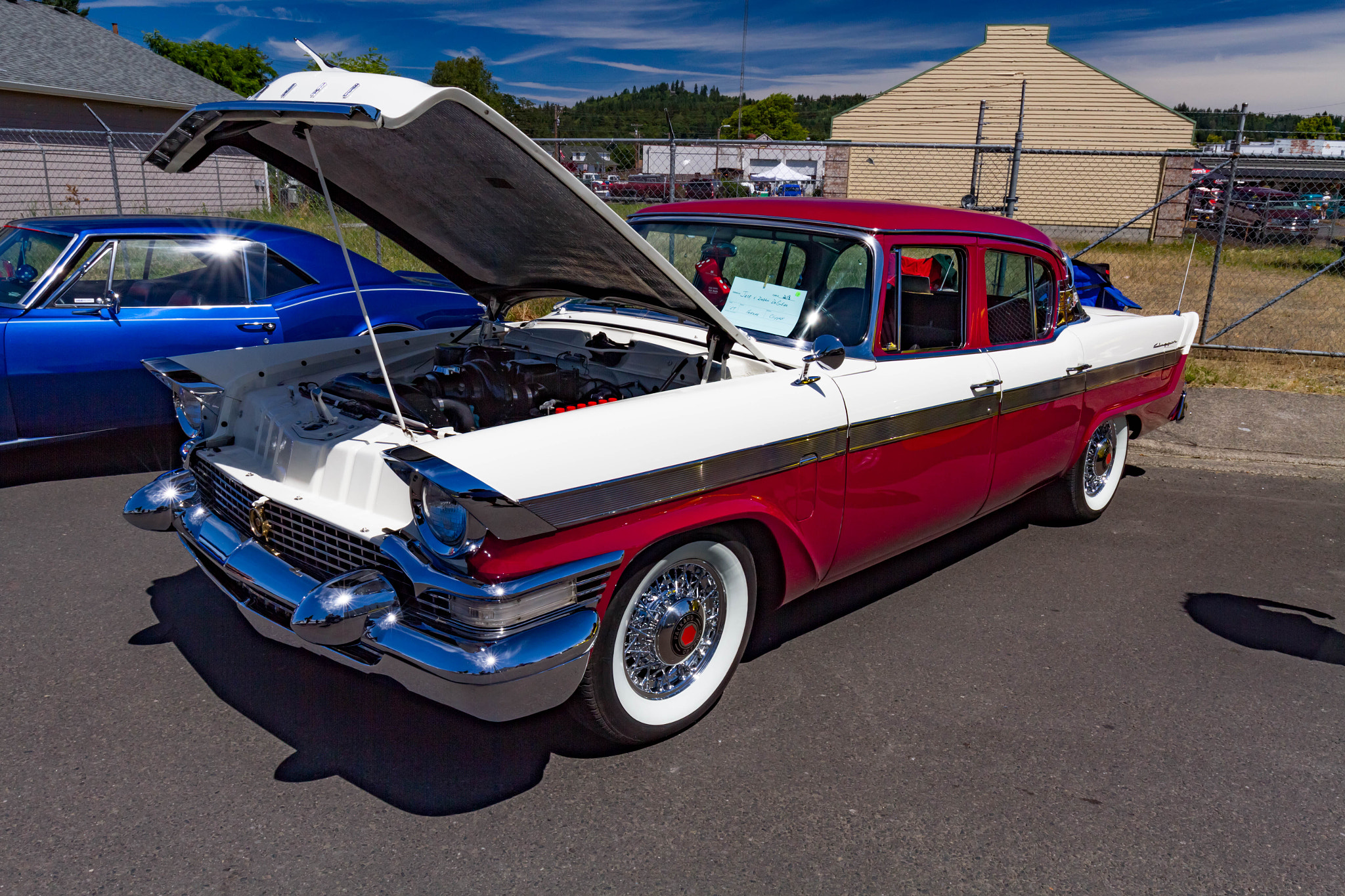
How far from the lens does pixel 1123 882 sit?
95.1 inches

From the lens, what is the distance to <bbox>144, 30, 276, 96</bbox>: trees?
179ft

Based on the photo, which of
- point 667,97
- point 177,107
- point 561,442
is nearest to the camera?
point 561,442

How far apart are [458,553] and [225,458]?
1.27 meters

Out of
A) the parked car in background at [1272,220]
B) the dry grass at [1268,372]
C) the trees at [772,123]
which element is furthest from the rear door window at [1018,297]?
the trees at [772,123]

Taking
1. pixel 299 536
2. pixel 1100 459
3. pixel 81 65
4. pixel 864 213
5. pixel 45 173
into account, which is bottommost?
pixel 1100 459

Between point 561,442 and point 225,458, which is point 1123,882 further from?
point 225,458

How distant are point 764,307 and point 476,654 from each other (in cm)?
191

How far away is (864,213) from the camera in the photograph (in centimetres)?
376

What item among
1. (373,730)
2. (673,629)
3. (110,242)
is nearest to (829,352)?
(673,629)

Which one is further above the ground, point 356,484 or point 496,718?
point 356,484

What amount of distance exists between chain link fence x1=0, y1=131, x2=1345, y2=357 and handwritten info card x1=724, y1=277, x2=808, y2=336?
3.62 metres

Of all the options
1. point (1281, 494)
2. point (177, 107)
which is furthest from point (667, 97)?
point (1281, 494)

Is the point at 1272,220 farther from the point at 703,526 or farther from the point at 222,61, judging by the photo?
the point at 222,61

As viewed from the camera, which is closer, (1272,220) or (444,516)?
(444,516)
